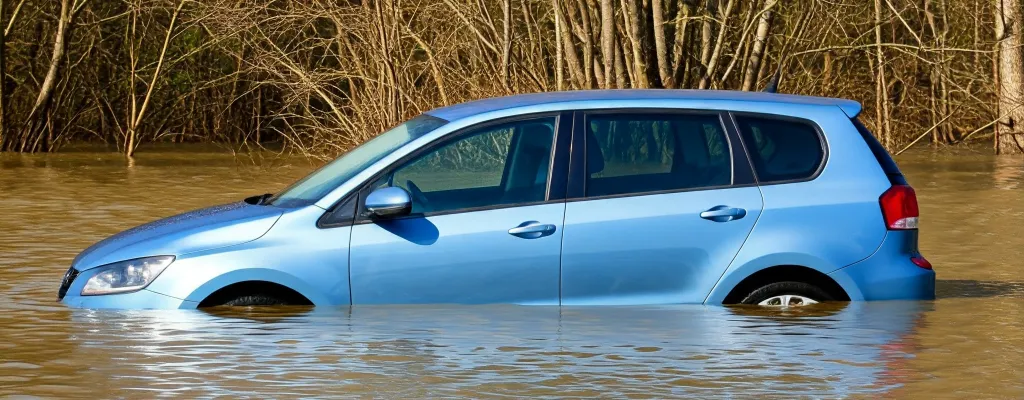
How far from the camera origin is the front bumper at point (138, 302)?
8141 millimetres

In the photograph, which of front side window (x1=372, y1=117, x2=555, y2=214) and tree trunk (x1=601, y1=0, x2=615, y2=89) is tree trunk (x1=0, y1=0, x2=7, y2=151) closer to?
tree trunk (x1=601, y1=0, x2=615, y2=89)

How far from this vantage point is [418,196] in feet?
27.3

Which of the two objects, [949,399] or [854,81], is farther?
[854,81]

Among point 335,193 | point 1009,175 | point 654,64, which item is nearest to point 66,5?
point 654,64

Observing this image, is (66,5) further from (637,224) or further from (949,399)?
(949,399)

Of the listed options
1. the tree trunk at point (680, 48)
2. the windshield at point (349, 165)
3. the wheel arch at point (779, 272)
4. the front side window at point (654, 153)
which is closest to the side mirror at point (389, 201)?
the windshield at point (349, 165)

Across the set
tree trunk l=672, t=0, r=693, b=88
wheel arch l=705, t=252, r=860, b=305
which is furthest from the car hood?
tree trunk l=672, t=0, r=693, b=88

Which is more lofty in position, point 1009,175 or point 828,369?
point 1009,175

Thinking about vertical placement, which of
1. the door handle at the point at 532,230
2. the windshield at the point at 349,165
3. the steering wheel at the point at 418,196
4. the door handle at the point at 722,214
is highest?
the windshield at the point at 349,165

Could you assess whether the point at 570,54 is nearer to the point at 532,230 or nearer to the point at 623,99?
the point at 623,99

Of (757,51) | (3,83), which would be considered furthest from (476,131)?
(3,83)

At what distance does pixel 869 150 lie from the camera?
8.70 meters

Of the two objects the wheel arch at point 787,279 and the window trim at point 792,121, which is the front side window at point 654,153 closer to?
the window trim at point 792,121

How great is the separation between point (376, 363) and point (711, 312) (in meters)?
1.80
